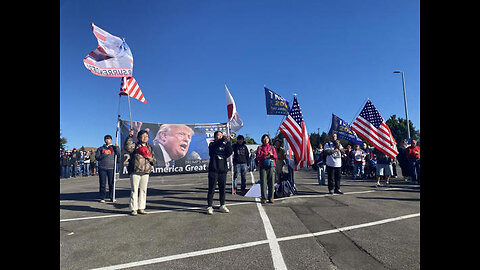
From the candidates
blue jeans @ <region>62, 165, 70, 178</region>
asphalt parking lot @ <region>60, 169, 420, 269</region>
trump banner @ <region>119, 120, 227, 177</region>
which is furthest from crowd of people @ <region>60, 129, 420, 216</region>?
blue jeans @ <region>62, 165, 70, 178</region>

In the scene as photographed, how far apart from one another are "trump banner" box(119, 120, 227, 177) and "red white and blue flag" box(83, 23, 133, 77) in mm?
3002

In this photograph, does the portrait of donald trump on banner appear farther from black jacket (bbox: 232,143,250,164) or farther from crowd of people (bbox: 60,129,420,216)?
black jacket (bbox: 232,143,250,164)

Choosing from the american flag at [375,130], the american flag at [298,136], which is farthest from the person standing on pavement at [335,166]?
the american flag at [375,130]

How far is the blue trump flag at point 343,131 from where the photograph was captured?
49.4 ft

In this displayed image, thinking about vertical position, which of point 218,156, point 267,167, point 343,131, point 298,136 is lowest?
point 267,167

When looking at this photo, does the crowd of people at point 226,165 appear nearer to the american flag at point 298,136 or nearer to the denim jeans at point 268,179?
the denim jeans at point 268,179

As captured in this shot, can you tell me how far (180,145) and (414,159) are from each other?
10.9 m

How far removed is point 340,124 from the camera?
1609cm

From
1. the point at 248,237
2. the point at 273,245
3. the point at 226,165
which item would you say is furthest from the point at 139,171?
the point at 273,245

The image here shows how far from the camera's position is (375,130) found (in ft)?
28.6

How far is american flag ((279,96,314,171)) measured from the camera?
711cm

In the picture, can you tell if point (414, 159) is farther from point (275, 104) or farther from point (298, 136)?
point (275, 104)

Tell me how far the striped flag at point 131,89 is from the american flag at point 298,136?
5154 mm
